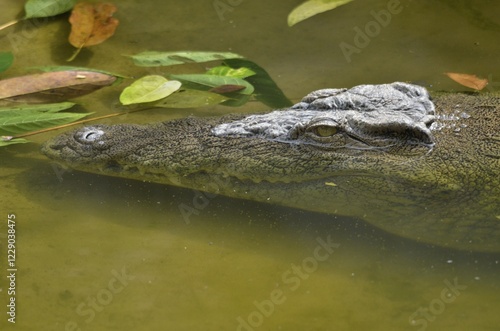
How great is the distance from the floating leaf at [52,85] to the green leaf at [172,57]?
259 mm

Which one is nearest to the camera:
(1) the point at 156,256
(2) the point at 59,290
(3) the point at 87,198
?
(2) the point at 59,290

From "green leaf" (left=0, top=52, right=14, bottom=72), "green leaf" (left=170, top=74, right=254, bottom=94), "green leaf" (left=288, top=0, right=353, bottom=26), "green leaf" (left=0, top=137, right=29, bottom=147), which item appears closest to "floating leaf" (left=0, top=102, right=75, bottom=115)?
"green leaf" (left=0, top=137, right=29, bottom=147)

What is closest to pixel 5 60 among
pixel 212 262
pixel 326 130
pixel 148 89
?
pixel 148 89

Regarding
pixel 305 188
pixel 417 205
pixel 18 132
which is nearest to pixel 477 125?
pixel 417 205

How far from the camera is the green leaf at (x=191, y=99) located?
4.77 meters

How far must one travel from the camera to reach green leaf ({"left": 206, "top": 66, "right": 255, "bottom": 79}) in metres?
4.96

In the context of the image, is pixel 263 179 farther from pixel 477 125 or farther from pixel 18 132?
pixel 18 132

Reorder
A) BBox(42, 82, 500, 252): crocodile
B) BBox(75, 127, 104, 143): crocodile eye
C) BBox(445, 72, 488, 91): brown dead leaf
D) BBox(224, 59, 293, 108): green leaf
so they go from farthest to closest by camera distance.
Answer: BBox(445, 72, 488, 91): brown dead leaf → BBox(224, 59, 293, 108): green leaf → BBox(75, 127, 104, 143): crocodile eye → BBox(42, 82, 500, 252): crocodile

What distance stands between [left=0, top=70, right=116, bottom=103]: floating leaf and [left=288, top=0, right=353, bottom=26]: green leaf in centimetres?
153

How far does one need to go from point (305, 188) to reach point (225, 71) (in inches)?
54.7

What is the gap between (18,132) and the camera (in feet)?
14.0

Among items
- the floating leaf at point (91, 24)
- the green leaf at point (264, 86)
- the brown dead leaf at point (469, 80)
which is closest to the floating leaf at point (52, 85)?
the floating leaf at point (91, 24)

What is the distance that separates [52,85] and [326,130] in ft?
6.49

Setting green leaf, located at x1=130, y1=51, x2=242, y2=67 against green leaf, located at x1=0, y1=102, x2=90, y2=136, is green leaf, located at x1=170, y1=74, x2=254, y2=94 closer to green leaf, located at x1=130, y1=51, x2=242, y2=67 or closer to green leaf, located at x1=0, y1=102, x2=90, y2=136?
green leaf, located at x1=130, y1=51, x2=242, y2=67
